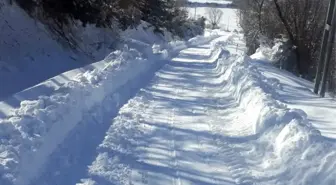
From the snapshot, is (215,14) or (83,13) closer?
(83,13)

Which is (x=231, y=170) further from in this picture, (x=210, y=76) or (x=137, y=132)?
(x=210, y=76)

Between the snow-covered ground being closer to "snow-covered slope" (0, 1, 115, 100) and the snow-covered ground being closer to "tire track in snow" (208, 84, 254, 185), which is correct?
"tire track in snow" (208, 84, 254, 185)

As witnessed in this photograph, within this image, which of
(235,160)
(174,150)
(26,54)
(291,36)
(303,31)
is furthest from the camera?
(303,31)

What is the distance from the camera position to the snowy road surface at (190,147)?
6762mm

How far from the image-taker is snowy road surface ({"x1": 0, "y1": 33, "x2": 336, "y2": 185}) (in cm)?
676

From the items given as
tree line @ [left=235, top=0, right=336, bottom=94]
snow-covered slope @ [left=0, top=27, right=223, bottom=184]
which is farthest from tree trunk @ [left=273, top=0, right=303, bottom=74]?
snow-covered slope @ [left=0, top=27, right=223, bottom=184]

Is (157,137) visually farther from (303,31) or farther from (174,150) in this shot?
(303,31)

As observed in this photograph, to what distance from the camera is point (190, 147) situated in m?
8.67

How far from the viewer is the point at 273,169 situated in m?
7.32

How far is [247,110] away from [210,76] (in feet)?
25.8

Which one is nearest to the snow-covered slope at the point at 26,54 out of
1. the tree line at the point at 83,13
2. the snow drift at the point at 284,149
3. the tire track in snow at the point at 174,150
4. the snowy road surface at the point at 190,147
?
the tree line at the point at 83,13

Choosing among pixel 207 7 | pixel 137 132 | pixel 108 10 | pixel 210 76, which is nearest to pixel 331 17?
pixel 210 76

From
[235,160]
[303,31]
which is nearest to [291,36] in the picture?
[303,31]

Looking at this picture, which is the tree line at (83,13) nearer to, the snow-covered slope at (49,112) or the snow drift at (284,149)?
the snow-covered slope at (49,112)
